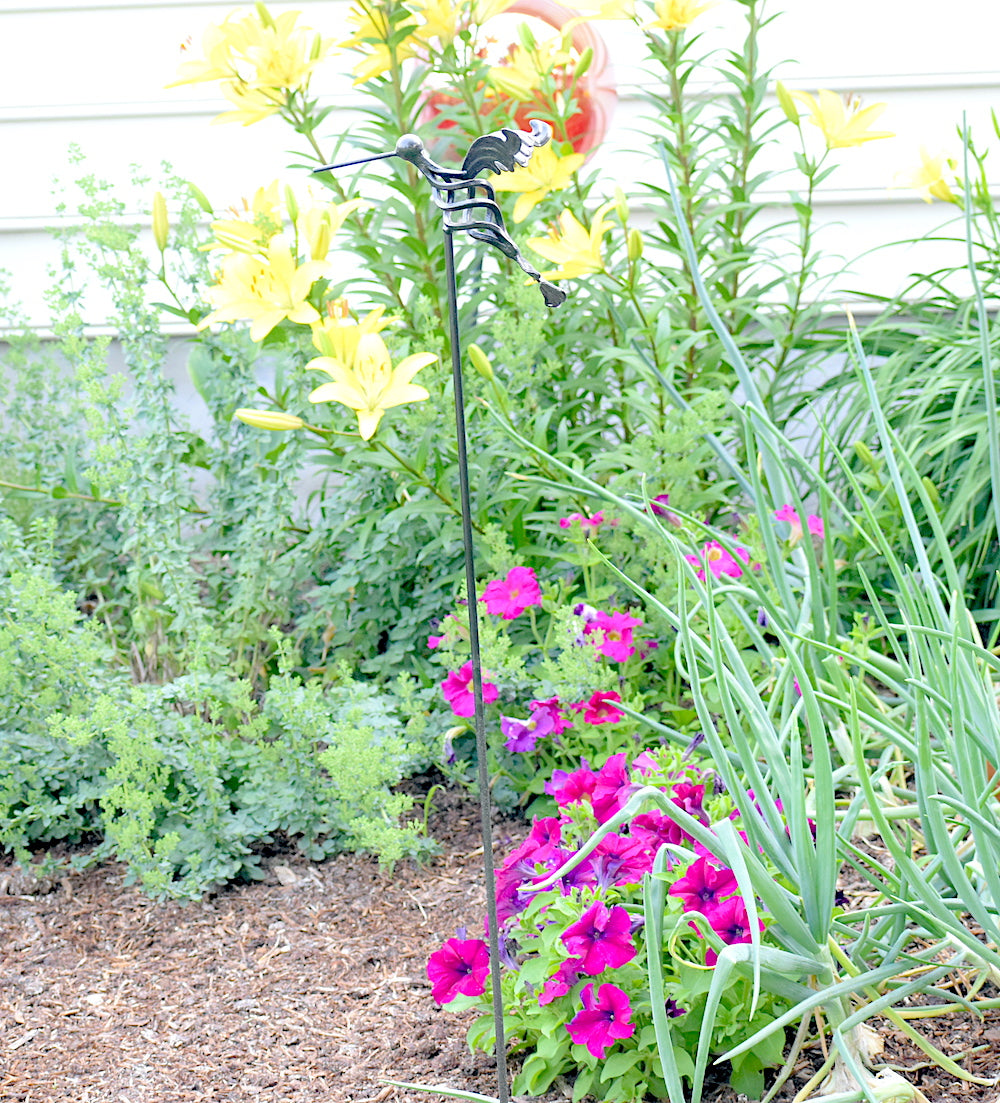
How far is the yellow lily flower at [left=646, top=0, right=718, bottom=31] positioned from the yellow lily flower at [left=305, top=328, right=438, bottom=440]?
108 cm

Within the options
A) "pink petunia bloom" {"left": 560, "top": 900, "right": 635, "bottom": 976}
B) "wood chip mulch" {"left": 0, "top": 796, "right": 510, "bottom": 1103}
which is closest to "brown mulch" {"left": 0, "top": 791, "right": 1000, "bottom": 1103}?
"wood chip mulch" {"left": 0, "top": 796, "right": 510, "bottom": 1103}

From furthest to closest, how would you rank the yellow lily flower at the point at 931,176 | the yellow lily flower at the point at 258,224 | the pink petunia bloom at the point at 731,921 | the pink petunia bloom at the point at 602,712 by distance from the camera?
the yellow lily flower at the point at 931,176, the yellow lily flower at the point at 258,224, the pink petunia bloom at the point at 602,712, the pink petunia bloom at the point at 731,921

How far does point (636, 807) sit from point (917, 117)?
3341mm

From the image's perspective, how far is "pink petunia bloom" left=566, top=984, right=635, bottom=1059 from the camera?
1341 mm

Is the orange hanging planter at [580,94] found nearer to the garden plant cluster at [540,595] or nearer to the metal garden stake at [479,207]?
the garden plant cluster at [540,595]

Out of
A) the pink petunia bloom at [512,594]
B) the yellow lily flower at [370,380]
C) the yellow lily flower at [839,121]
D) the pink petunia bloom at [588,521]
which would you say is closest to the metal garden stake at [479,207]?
the yellow lily flower at [370,380]

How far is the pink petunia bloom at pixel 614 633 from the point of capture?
6.50ft

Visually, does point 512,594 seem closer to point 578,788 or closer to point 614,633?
point 614,633

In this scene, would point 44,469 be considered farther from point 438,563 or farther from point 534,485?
point 534,485

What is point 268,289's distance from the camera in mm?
1944

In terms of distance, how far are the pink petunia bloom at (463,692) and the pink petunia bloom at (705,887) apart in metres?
0.73

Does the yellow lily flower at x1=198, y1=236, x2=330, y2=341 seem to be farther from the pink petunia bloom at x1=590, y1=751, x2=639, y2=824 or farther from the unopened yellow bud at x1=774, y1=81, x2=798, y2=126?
the unopened yellow bud at x1=774, y1=81, x2=798, y2=126

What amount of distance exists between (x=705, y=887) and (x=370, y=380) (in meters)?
0.96

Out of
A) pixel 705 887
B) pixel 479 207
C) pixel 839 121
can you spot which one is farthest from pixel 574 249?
pixel 705 887
